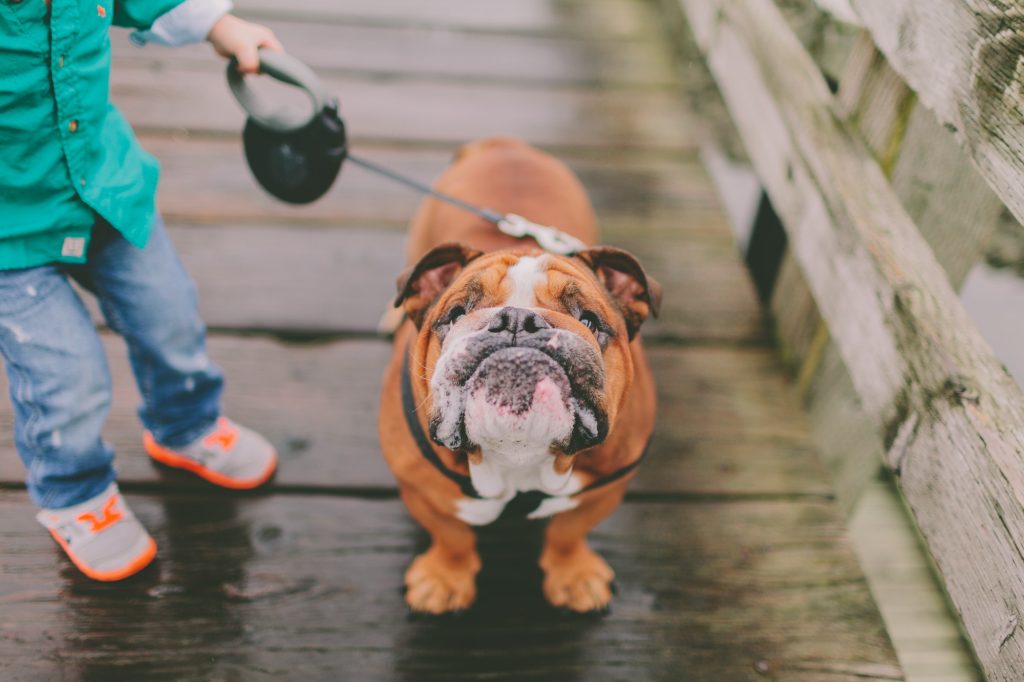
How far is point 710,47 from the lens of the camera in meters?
3.13

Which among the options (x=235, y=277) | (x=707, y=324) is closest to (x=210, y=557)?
(x=235, y=277)

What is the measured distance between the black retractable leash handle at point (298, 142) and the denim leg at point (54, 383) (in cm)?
55

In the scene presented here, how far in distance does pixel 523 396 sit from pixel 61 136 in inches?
42.3

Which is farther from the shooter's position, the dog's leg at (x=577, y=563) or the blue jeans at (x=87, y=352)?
the dog's leg at (x=577, y=563)

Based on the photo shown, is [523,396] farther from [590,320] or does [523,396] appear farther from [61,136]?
[61,136]

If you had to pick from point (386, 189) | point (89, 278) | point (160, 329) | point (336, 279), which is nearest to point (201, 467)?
point (160, 329)

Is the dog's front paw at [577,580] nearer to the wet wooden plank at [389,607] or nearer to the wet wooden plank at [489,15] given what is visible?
the wet wooden plank at [389,607]

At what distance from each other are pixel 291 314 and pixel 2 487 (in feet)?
3.13

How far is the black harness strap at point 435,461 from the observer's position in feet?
5.38

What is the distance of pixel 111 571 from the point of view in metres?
1.86

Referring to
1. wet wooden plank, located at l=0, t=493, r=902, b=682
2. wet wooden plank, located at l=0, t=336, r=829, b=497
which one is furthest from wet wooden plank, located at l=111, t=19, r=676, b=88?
wet wooden plank, located at l=0, t=493, r=902, b=682

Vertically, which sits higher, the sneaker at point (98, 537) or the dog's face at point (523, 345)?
the dog's face at point (523, 345)

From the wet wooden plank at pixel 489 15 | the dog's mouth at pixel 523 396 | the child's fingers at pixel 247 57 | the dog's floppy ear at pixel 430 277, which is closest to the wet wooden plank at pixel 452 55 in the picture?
the wet wooden plank at pixel 489 15

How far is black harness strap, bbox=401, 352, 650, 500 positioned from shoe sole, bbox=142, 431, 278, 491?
2.08 ft
